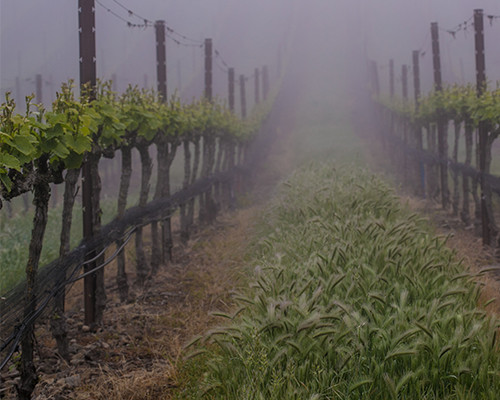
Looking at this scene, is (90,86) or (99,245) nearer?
(90,86)

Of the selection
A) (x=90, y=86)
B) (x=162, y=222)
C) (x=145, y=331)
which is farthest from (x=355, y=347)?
(x=162, y=222)

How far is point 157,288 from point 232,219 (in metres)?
8.08

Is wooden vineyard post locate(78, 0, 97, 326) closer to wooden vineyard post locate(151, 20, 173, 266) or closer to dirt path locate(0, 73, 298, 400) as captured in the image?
dirt path locate(0, 73, 298, 400)

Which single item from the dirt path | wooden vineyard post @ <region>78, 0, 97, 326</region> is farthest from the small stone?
wooden vineyard post @ <region>78, 0, 97, 326</region>

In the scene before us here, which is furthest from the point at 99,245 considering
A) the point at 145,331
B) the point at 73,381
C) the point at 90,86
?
the point at 73,381

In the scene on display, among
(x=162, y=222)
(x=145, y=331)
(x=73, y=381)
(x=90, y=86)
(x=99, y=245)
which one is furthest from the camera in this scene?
(x=162, y=222)

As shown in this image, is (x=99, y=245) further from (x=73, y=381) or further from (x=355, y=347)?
(x=355, y=347)

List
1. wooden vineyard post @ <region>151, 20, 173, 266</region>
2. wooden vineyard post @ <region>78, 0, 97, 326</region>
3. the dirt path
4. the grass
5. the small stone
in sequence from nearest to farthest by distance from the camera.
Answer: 1. the grass
2. the dirt path
3. the small stone
4. wooden vineyard post @ <region>78, 0, 97, 326</region>
5. wooden vineyard post @ <region>151, 20, 173, 266</region>

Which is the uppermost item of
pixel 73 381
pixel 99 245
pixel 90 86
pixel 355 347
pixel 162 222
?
pixel 90 86

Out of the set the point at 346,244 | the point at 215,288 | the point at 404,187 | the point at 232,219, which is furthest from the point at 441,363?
the point at 404,187

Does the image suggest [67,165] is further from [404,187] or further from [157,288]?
[404,187]

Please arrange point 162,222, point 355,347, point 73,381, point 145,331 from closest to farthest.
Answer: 1. point 355,347
2. point 73,381
3. point 145,331
4. point 162,222

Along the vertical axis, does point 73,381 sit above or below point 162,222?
below

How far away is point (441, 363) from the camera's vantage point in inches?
130
